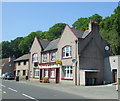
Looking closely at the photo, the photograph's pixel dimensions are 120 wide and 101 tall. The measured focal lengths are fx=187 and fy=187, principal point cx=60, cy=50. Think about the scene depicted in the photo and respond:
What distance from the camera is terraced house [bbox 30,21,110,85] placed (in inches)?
1118

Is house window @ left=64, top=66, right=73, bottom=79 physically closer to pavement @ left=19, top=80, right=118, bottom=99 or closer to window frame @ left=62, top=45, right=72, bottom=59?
window frame @ left=62, top=45, right=72, bottom=59

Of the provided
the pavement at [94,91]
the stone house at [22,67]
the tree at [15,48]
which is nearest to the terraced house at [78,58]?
the pavement at [94,91]

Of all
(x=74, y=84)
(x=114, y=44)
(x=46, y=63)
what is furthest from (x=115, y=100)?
(x=114, y=44)

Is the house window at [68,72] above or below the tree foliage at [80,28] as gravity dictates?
below

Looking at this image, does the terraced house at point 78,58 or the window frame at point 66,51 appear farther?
the window frame at point 66,51

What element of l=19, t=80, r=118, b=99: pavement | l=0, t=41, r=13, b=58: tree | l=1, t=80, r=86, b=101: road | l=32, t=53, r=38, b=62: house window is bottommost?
l=19, t=80, r=118, b=99: pavement

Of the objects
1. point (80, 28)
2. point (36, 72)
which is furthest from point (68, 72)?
point (80, 28)

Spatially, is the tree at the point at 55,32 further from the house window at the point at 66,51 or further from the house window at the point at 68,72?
the house window at the point at 68,72

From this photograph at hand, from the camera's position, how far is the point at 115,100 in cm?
1321

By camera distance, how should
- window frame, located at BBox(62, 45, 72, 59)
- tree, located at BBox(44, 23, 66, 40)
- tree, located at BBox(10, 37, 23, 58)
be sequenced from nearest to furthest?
window frame, located at BBox(62, 45, 72, 59), tree, located at BBox(44, 23, 66, 40), tree, located at BBox(10, 37, 23, 58)

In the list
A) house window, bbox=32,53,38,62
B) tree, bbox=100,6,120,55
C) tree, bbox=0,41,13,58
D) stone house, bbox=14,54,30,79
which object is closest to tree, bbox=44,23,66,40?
tree, bbox=0,41,13,58

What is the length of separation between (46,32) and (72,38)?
51.6 meters

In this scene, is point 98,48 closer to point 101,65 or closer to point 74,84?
point 101,65

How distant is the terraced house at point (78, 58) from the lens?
93.2 feet
